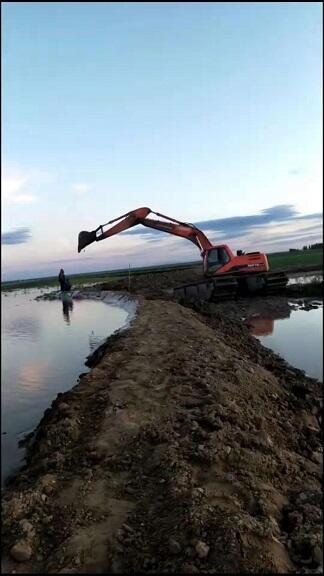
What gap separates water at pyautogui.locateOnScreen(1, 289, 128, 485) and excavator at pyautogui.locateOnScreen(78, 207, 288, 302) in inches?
316

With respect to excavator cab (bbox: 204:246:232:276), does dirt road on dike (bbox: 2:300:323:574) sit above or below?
below

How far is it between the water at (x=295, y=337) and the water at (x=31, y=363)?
6577mm

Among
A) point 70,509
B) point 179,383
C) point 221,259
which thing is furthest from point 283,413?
point 221,259

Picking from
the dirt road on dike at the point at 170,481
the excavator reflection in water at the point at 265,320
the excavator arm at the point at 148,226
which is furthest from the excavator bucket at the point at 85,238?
the dirt road on dike at the point at 170,481

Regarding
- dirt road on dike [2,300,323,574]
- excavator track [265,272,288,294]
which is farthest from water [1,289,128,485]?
excavator track [265,272,288,294]

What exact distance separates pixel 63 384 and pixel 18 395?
2.81m

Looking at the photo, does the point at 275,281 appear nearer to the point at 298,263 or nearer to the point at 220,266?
the point at 220,266

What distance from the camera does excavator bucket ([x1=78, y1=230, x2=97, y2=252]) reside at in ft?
79.2

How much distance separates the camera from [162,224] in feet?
92.6

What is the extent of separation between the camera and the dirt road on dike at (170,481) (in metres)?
3.81

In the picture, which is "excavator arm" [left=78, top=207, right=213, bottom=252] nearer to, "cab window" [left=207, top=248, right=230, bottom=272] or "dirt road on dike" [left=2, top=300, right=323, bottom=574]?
"cab window" [left=207, top=248, right=230, bottom=272]

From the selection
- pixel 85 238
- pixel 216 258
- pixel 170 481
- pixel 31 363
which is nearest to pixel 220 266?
pixel 216 258

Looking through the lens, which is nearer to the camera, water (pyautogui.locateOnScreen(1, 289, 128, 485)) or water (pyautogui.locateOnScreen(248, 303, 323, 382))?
water (pyautogui.locateOnScreen(1, 289, 128, 485))

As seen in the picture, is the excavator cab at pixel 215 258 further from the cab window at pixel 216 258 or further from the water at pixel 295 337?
the water at pixel 295 337
